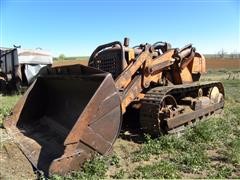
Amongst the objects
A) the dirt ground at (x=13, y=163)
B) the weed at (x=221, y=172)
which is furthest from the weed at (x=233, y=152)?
the dirt ground at (x=13, y=163)

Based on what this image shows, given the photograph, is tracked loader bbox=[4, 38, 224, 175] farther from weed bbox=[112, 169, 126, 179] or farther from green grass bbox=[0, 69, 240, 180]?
weed bbox=[112, 169, 126, 179]

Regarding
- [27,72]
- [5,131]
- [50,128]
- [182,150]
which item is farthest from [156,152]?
[27,72]

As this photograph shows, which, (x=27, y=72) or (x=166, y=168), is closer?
(x=166, y=168)

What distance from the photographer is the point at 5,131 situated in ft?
22.7

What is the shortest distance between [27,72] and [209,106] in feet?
32.1

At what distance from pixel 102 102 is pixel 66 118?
1.68 m

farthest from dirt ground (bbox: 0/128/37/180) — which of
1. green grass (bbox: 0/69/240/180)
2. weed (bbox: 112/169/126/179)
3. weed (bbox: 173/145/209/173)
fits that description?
weed (bbox: 173/145/209/173)

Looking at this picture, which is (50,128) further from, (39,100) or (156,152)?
(156,152)

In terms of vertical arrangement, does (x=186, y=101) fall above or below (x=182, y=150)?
above

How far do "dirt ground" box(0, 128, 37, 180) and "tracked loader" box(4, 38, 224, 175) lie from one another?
0.12 metres

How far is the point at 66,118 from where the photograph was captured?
6738 millimetres

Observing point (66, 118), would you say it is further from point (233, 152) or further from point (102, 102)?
point (233, 152)

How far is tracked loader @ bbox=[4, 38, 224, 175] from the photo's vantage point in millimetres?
5168

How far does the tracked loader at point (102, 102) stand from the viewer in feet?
17.0
